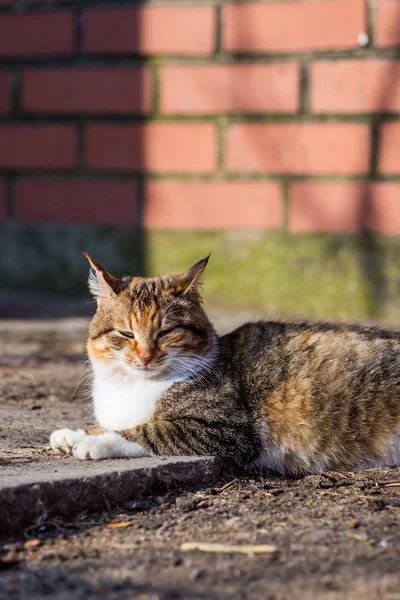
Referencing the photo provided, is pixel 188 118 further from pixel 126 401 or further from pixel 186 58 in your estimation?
pixel 126 401

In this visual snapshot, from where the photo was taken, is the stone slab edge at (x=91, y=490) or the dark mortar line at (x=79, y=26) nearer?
the stone slab edge at (x=91, y=490)

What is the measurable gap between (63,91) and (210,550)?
128 inches

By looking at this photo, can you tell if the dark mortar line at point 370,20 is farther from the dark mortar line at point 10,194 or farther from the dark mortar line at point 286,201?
the dark mortar line at point 10,194

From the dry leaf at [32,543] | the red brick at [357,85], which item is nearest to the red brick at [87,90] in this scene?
the red brick at [357,85]

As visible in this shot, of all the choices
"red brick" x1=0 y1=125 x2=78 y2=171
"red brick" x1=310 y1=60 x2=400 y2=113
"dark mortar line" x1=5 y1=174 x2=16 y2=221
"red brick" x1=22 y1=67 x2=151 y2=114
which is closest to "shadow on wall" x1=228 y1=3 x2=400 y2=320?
"red brick" x1=310 y1=60 x2=400 y2=113

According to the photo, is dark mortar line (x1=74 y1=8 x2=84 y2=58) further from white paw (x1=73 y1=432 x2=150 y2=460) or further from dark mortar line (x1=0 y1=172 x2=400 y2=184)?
white paw (x1=73 y1=432 x2=150 y2=460)

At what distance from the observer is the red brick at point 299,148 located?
14.0ft

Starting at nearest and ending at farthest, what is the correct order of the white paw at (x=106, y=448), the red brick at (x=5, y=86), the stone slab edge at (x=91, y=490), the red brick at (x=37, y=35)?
the stone slab edge at (x=91, y=490) → the white paw at (x=106, y=448) → the red brick at (x=37, y=35) → the red brick at (x=5, y=86)

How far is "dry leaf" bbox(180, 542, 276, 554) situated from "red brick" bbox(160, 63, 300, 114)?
9.45ft

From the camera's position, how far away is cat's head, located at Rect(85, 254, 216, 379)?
8.82ft

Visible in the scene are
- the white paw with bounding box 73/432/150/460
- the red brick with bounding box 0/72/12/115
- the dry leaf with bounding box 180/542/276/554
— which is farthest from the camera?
the red brick with bounding box 0/72/12/115

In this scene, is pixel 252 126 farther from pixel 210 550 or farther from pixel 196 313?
pixel 210 550

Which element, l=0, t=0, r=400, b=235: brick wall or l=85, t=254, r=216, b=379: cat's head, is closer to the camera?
l=85, t=254, r=216, b=379: cat's head

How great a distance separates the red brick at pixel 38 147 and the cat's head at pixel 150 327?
74.0 inches
